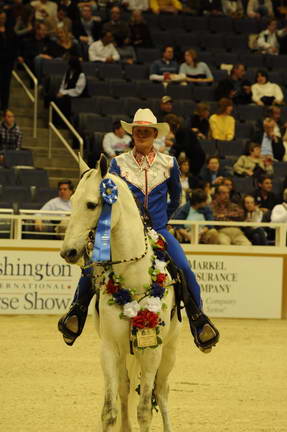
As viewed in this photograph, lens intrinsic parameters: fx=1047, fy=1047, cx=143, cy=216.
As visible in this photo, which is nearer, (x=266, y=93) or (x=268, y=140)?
(x=268, y=140)

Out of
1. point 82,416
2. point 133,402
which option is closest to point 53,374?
point 82,416

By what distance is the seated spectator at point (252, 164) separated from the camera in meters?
18.2

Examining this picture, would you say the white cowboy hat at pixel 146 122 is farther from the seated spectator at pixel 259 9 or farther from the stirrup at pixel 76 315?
the seated spectator at pixel 259 9

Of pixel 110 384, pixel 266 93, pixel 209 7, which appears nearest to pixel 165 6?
pixel 209 7

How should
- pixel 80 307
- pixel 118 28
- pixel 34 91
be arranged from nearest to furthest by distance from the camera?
pixel 80 307 < pixel 34 91 < pixel 118 28

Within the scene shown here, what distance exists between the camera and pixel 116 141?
17.4 meters

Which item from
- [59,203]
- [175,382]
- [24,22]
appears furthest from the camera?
[24,22]

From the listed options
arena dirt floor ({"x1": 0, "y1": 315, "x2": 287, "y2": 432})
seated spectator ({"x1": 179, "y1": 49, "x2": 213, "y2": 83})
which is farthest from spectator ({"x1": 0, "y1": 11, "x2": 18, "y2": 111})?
arena dirt floor ({"x1": 0, "y1": 315, "x2": 287, "y2": 432})

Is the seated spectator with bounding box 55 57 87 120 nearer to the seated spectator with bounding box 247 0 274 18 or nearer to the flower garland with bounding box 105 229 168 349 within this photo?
the seated spectator with bounding box 247 0 274 18

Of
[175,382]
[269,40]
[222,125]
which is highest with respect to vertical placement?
[269,40]

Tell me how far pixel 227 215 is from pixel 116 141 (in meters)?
2.49

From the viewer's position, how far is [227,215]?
53.0ft

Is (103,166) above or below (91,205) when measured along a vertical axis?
above

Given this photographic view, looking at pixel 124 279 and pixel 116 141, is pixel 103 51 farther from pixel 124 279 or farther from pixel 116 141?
pixel 124 279
